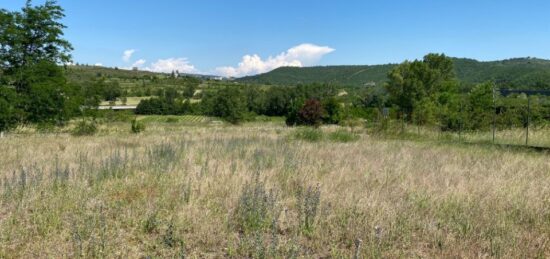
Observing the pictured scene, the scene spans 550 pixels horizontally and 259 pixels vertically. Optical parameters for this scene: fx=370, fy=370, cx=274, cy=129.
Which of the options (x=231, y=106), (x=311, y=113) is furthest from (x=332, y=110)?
(x=231, y=106)

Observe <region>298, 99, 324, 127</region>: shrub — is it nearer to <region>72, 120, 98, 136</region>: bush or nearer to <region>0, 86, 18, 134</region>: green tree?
<region>72, 120, 98, 136</region>: bush

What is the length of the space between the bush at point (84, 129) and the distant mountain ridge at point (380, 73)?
300 ft

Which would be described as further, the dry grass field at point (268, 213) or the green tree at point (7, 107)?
the green tree at point (7, 107)

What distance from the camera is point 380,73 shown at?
15725 centimetres

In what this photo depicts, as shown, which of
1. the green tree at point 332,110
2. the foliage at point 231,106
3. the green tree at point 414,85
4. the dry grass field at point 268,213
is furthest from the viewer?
the foliage at point 231,106

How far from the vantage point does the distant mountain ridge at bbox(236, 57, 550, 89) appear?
106 meters

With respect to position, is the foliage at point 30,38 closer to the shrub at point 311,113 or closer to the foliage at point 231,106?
the shrub at point 311,113

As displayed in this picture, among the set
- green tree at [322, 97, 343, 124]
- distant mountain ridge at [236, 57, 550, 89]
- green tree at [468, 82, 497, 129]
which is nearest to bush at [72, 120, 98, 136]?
green tree at [468, 82, 497, 129]

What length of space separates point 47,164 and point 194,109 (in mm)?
97068

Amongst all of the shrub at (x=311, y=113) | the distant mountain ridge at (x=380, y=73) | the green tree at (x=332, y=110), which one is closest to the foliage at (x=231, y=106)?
the green tree at (x=332, y=110)

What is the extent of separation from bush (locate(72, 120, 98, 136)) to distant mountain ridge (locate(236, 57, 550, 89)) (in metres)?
91.3

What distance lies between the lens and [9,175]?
629cm

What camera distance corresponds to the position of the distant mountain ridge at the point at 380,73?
10638 centimetres

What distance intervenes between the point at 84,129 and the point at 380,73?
493 feet
